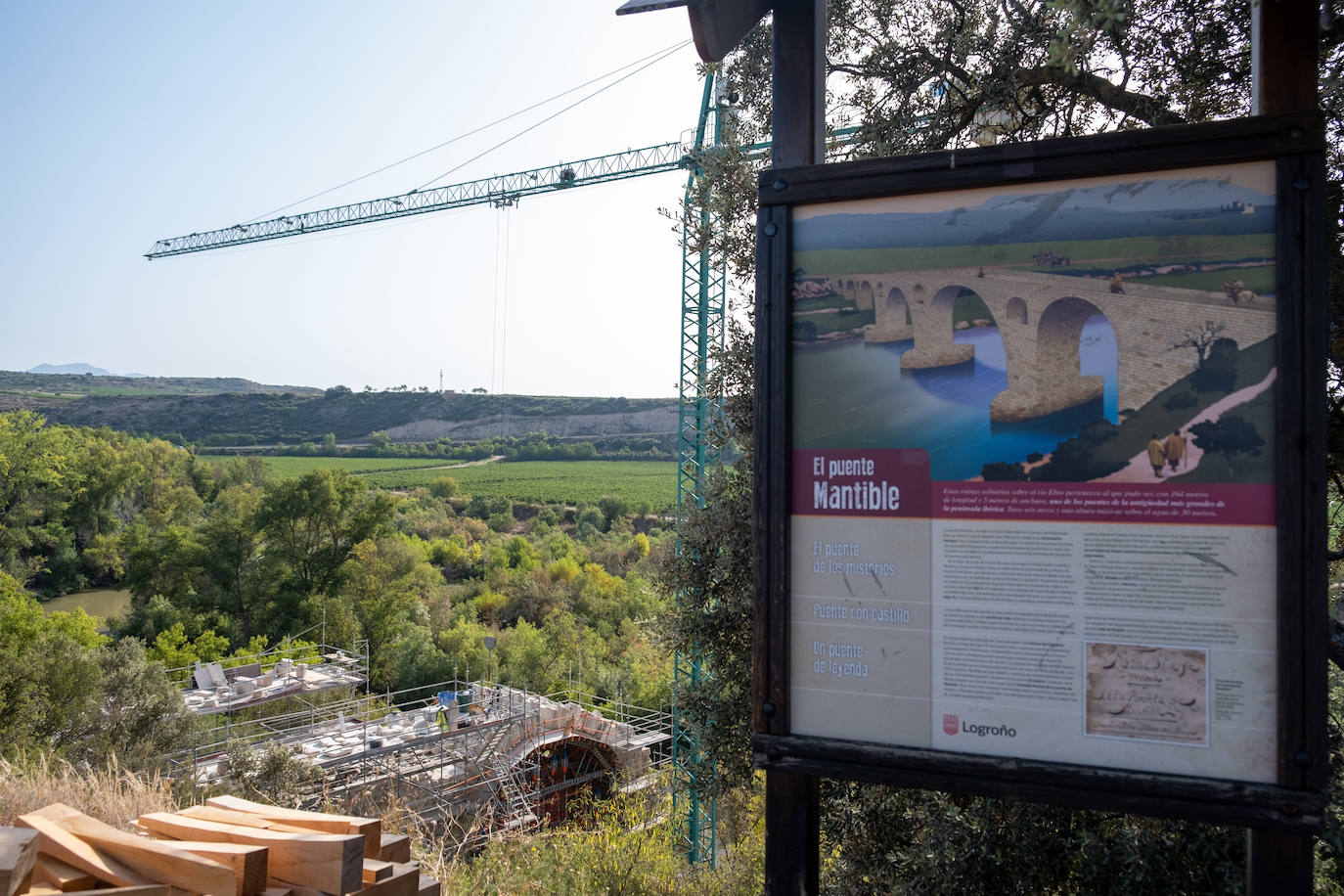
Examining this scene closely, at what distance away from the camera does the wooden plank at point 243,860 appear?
2.68m

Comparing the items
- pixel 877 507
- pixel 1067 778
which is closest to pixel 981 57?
pixel 877 507

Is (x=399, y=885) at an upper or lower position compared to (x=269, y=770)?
upper

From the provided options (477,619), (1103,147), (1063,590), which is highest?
(1103,147)

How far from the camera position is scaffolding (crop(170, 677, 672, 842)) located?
15.5 meters

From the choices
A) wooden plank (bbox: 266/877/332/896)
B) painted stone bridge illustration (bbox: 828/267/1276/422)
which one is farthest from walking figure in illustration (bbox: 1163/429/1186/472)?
wooden plank (bbox: 266/877/332/896)

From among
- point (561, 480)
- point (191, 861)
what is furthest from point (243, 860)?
point (561, 480)

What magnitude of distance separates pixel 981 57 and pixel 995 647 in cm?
407

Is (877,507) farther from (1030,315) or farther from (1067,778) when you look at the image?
(1067,778)

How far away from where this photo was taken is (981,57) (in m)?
4.93

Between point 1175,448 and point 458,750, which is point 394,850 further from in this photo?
point 458,750

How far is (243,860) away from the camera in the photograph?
8.81 feet

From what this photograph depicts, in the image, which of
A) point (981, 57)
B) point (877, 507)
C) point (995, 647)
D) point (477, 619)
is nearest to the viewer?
point (995, 647)

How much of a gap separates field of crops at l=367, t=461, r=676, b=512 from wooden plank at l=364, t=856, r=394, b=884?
6185 centimetres

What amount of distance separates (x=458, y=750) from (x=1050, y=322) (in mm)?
18191
